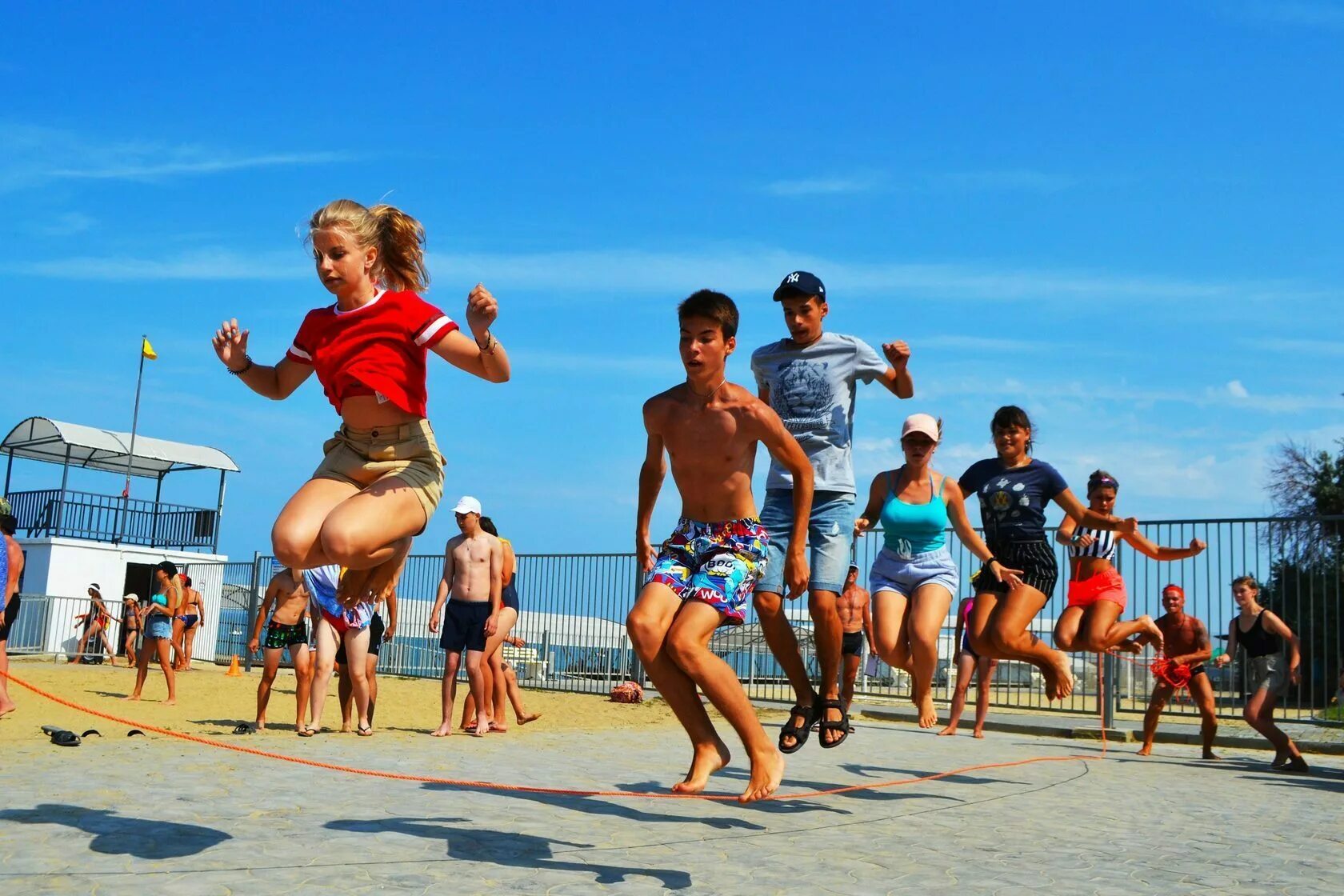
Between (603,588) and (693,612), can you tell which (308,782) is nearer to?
(693,612)

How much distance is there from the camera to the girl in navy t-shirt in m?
8.05

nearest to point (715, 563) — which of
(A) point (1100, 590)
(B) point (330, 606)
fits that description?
(A) point (1100, 590)

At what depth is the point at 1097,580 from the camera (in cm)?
916

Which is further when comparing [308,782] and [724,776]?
[724,776]

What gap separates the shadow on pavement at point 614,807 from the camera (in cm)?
657

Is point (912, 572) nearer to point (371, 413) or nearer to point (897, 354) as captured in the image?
point (897, 354)

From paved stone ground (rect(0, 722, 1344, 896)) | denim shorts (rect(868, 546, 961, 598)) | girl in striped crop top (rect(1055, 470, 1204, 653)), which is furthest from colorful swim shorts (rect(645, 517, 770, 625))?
girl in striped crop top (rect(1055, 470, 1204, 653))

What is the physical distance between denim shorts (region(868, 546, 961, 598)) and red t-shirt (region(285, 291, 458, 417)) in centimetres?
385

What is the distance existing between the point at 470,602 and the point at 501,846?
655 centimetres

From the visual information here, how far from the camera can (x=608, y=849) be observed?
567cm

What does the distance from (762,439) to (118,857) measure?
3361 mm

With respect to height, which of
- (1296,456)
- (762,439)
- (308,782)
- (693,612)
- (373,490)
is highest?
(1296,456)

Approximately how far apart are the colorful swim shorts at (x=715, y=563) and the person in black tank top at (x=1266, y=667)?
25.4 ft

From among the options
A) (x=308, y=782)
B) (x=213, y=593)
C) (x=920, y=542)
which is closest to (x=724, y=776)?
(x=920, y=542)
